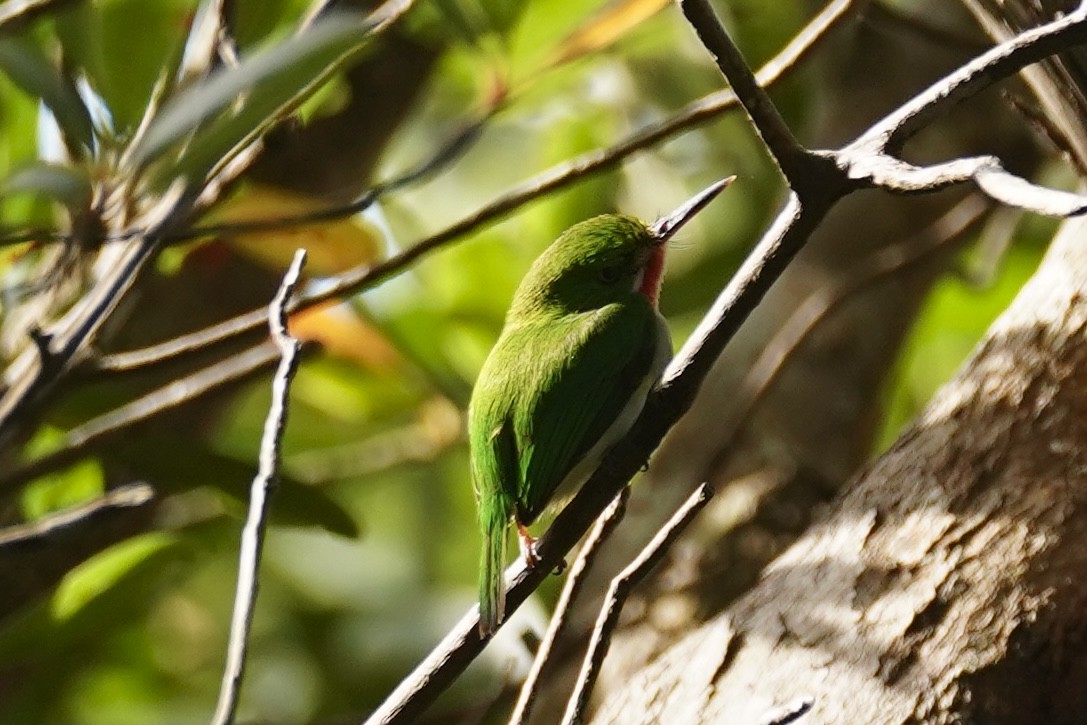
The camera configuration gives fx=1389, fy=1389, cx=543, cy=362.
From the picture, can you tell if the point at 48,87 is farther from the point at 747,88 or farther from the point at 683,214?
the point at 747,88

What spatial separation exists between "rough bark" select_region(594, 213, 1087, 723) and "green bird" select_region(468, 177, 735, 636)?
371 millimetres

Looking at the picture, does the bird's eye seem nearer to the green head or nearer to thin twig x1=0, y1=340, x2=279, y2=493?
the green head

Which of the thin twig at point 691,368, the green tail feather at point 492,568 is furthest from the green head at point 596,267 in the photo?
the thin twig at point 691,368

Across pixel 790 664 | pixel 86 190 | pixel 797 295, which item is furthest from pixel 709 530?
pixel 86 190

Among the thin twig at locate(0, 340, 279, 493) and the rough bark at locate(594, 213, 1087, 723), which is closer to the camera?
the rough bark at locate(594, 213, 1087, 723)

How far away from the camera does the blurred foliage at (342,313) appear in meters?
2.68

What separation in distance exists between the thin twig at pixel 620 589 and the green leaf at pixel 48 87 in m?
1.23

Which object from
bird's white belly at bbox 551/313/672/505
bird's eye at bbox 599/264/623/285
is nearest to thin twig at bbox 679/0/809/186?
bird's white belly at bbox 551/313/672/505

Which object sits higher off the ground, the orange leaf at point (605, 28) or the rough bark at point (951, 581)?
the orange leaf at point (605, 28)

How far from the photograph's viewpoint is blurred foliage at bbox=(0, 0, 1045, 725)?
2678 millimetres

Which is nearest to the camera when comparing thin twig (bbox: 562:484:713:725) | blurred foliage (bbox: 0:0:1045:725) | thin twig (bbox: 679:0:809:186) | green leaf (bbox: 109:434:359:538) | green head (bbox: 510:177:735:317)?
thin twig (bbox: 679:0:809:186)

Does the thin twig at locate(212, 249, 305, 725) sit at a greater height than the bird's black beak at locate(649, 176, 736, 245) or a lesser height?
lesser

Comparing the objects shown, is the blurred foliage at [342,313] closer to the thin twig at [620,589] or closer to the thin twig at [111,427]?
the thin twig at [111,427]

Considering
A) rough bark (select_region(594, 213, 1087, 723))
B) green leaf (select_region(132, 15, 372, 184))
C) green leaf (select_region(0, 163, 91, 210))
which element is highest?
green leaf (select_region(0, 163, 91, 210))
